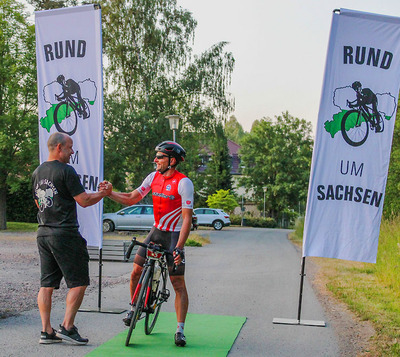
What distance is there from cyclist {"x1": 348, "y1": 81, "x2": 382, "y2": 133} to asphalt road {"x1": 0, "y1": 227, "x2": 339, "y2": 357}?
109 inches

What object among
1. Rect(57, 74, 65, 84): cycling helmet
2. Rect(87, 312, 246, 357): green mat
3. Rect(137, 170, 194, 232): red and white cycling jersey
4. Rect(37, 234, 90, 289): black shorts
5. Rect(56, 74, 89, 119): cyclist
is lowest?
Rect(87, 312, 246, 357): green mat

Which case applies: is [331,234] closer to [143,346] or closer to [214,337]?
[214,337]

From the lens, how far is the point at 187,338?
6387 mm

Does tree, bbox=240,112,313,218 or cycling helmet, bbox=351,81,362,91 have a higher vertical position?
cycling helmet, bbox=351,81,362,91

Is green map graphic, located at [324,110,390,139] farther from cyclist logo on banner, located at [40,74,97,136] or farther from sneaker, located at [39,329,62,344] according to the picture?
sneaker, located at [39,329,62,344]

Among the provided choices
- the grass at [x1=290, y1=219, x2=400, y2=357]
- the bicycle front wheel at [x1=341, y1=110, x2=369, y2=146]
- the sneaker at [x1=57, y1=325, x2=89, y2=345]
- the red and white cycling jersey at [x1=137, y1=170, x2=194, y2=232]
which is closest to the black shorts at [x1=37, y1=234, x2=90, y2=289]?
the sneaker at [x1=57, y1=325, x2=89, y2=345]

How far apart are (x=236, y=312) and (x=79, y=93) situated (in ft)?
12.4

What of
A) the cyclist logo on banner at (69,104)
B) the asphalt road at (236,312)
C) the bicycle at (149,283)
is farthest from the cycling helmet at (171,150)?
the asphalt road at (236,312)

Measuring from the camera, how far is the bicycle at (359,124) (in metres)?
7.41

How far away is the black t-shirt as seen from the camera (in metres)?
5.73

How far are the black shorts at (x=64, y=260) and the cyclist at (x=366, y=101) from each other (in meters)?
3.98

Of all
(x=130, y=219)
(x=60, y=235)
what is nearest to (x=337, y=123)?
(x=60, y=235)

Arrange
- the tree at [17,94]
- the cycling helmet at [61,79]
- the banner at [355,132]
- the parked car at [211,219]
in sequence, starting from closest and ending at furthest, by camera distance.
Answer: the banner at [355,132] < the cycling helmet at [61,79] < the tree at [17,94] < the parked car at [211,219]

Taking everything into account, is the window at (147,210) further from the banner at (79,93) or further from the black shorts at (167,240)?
the black shorts at (167,240)
